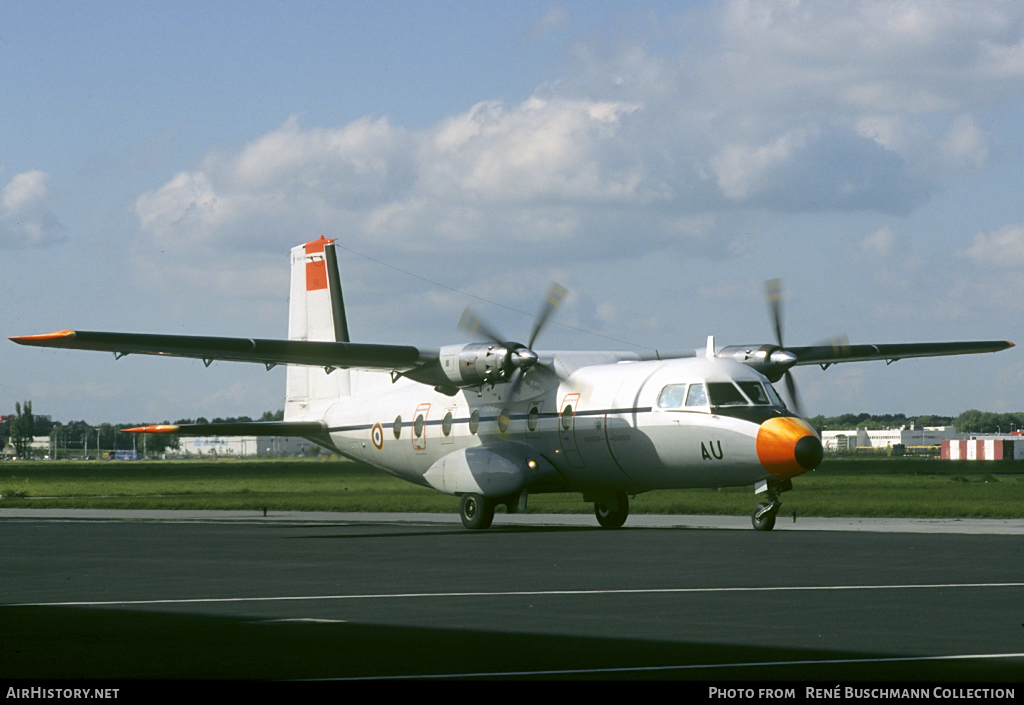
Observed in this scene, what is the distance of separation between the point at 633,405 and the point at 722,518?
30.9ft

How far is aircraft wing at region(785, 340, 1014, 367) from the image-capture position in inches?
1293

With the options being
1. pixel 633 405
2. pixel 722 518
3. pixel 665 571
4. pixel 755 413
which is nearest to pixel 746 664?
pixel 665 571

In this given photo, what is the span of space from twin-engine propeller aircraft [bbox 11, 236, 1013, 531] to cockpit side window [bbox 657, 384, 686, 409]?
45 mm

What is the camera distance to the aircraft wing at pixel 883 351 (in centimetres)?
3284

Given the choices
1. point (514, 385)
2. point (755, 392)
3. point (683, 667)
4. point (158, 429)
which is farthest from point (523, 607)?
point (158, 429)

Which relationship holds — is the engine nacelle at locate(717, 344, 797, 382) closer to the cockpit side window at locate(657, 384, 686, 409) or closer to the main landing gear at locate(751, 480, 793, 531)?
the cockpit side window at locate(657, 384, 686, 409)

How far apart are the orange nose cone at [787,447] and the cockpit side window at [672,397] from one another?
2.21 meters

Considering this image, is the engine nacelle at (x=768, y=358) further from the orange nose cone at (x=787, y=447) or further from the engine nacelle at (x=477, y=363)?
the engine nacelle at (x=477, y=363)

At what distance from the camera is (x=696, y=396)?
26281mm

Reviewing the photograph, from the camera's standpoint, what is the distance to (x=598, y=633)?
10.8 m

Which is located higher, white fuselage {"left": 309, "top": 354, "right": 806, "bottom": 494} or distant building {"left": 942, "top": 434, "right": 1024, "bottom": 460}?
white fuselage {"left": 309, "top": 354, "right": 806, "bottom": 494}

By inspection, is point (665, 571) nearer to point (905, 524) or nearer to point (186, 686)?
point (186, 686)

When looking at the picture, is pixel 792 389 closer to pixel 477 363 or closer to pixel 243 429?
pixel 477 363

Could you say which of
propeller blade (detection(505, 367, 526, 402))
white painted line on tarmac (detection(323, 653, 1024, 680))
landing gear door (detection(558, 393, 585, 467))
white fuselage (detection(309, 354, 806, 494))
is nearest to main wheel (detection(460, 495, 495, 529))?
white fuselage (detection(309, 354, 806, 494))
